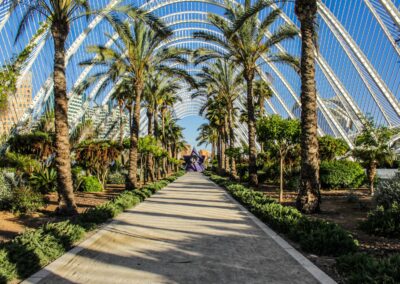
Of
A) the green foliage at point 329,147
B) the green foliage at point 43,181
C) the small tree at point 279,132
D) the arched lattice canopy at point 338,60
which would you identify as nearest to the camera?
the small tree at point 279,132

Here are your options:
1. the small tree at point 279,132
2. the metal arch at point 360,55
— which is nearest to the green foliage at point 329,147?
the metal arch at point 360,55

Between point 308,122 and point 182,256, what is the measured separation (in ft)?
22.6

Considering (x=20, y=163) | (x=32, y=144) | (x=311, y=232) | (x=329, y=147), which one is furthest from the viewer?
(x=329, y=147)

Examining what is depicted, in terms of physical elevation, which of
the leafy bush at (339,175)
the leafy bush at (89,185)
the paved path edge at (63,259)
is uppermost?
the leafy bush at (339,175)

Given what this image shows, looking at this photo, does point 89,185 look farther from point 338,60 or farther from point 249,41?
point 338,60

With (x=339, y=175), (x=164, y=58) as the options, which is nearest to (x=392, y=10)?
(x=339, y=175)

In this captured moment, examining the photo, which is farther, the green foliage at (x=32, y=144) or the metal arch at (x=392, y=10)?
the green foliage at (x=32, y=144)

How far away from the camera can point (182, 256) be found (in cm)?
657

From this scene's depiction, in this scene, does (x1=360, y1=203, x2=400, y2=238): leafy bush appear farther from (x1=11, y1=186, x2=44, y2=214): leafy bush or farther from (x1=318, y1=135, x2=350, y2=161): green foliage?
(x1=318, y1=135, x2=350, y2=161): green foliage

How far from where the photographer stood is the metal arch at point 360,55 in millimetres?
26625

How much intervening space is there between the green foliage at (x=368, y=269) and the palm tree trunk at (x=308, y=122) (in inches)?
241

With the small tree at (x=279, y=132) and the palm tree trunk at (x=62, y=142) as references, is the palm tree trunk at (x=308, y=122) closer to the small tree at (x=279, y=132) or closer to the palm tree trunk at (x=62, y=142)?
the small tree at (x=279, y=132)

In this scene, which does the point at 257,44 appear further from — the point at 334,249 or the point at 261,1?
the point at 334,249

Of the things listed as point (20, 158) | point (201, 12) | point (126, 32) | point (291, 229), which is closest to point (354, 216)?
point (291, 229)
